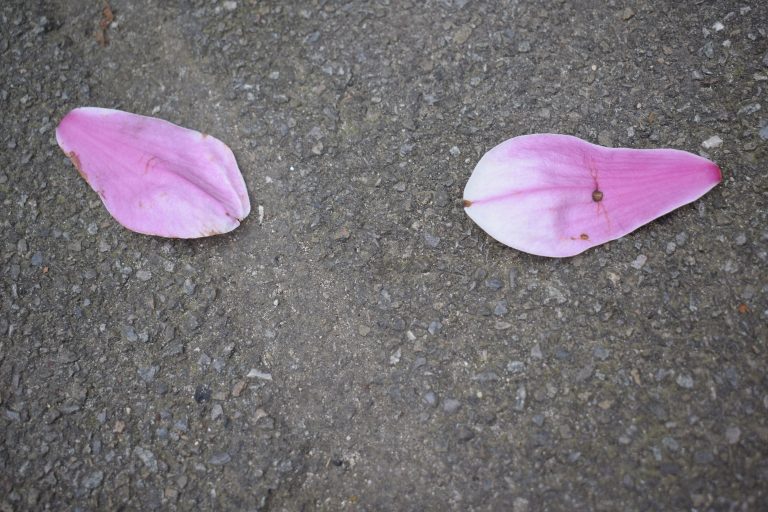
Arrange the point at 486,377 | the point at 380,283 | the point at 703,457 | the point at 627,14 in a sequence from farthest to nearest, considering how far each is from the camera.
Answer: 1. the point at 627,14
2. the point at 380,283
3. the point at 486,377
4. the point at 703,457

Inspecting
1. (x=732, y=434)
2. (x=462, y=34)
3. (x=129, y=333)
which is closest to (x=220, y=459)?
(x=129, y=333)

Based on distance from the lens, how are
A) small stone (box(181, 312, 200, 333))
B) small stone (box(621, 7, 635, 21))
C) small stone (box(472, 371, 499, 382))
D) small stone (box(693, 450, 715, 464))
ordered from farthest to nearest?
1. small stone (box(621, 7, 635, 21))
2. small stone (box(181, 312, 200, 333))
3. small stone (box(472, 371, 499, 382))
4. small stone (box(693, 450, 715, 464))

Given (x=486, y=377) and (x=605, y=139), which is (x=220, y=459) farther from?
(x=605, y=139)

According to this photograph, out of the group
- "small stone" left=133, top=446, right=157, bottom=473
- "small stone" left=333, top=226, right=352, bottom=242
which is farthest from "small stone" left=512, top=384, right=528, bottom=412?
"small stone" left=133, top=446, right=157, bottom=473

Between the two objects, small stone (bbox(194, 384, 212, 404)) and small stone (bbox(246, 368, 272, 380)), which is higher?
small stone (bbox(246, 368, 272, 380))

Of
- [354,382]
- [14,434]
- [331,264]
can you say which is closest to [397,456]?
[354,382]

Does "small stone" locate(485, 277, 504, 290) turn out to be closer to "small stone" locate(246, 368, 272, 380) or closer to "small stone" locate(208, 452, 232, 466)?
"small stone" locate(246, 368, 272, 380)
